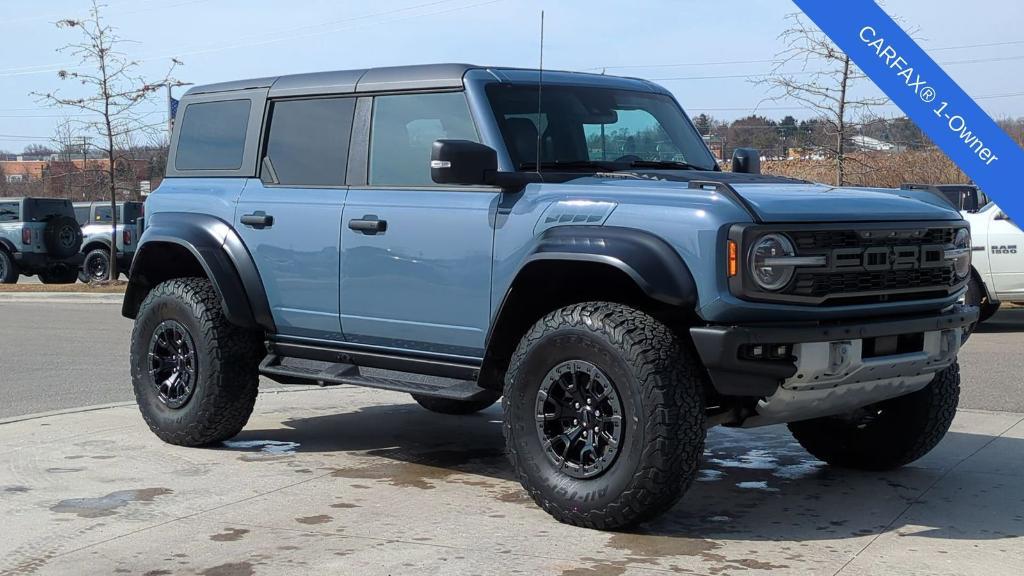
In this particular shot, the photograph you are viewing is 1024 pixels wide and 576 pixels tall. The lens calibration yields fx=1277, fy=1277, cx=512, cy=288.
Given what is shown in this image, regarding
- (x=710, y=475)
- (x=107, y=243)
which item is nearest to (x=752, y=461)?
(x=710, y=475)

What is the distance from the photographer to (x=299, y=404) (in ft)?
31.0

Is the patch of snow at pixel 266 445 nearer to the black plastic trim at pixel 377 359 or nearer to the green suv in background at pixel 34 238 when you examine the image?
the black plastic trim at pixel 377 359

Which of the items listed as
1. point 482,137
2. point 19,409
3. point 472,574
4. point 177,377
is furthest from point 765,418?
point 19,409

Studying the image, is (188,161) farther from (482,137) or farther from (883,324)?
(883,324)

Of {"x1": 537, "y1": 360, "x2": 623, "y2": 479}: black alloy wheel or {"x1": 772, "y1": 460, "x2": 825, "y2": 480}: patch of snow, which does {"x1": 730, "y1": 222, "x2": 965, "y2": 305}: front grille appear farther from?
{"x1": 772, "y1": 460, "x2": 825, "y2": 480}: patch of snow

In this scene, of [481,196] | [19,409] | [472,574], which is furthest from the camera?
[19,409]

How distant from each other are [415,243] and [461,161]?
2.21 ft

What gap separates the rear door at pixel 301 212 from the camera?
6918 millimetres

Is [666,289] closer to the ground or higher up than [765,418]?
higher up

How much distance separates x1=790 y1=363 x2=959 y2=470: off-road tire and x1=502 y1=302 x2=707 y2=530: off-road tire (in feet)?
5.31

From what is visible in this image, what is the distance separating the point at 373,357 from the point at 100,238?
77.5 feet

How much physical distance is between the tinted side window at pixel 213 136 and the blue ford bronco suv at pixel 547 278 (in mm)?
20

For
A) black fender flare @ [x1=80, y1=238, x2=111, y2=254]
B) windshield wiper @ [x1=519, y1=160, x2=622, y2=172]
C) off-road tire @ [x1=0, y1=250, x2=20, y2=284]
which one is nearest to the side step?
windshield wiper @ [x1=519, y1=160, x2=622, y2=172]

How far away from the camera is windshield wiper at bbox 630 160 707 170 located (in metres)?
6.74
